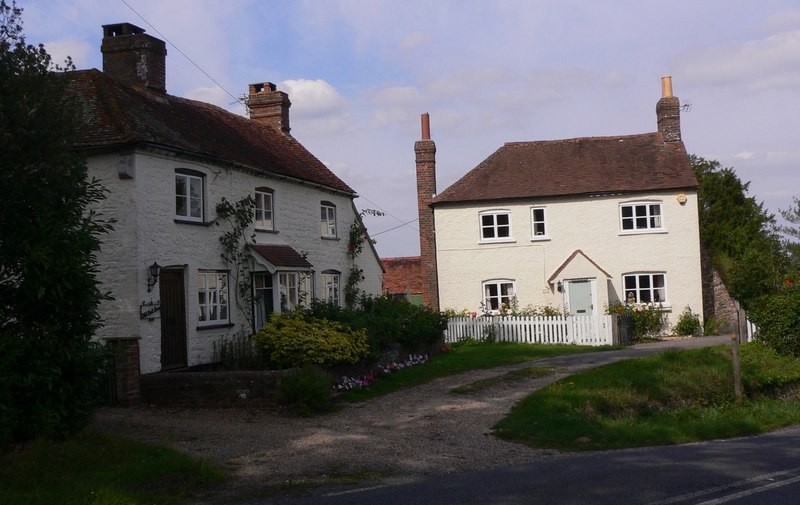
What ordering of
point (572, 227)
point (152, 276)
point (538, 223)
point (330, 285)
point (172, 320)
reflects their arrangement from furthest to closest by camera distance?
point (538, 223)
point (572, 227)
point (330, 285)
point (172, 320)
point (152, 276)

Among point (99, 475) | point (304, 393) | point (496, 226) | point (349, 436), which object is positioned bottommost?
point (349, 436)

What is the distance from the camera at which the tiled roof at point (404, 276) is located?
4428 cm

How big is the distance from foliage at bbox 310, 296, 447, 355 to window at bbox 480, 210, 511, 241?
9363 mm

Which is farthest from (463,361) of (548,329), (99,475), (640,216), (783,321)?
(99,475)

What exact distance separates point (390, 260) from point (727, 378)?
92.8 ft

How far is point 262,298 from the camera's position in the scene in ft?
69.9

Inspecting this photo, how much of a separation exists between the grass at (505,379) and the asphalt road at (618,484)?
5859mm

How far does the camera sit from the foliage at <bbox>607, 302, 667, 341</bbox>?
3011cm

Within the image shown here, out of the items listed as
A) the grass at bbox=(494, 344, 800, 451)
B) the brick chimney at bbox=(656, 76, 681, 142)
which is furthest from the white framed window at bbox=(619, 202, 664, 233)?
the grass at bbox=(494, 344, 800, 451)

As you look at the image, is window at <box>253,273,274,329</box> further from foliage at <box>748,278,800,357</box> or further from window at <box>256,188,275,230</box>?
foliage at <box>748,278,800,357</box>

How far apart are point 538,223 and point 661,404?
16.5m

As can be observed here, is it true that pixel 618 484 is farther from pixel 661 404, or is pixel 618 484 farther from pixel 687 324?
pixel 687 324

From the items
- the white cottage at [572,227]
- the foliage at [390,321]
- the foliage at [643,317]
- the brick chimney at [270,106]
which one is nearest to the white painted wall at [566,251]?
the white cottage at [572,227]

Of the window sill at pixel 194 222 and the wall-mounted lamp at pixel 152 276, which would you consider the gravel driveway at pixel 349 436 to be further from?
the window sill at pixel 194 222
